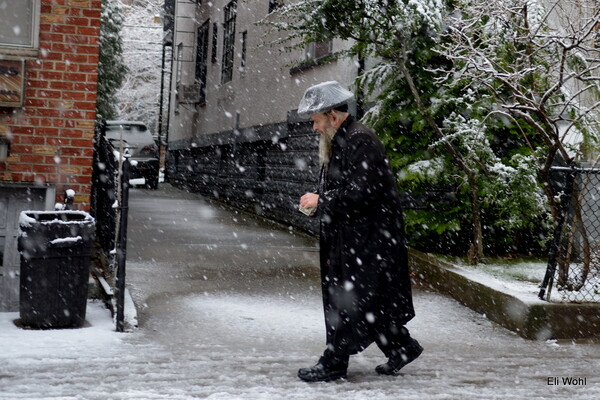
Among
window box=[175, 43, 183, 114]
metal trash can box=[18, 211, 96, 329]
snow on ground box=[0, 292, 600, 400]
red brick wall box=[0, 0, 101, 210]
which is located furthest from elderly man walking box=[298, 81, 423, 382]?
window box=[175, 43, 183, 114]

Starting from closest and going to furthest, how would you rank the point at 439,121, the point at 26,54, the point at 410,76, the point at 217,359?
the point at 217,359 → the point at 26,54 → the point at 410,76 → the point at 439,121

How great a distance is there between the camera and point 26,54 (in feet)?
22.6

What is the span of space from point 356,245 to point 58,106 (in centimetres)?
349

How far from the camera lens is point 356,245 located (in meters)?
4.89

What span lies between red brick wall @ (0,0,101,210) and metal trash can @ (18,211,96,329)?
0.89m

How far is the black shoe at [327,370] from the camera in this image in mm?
4980

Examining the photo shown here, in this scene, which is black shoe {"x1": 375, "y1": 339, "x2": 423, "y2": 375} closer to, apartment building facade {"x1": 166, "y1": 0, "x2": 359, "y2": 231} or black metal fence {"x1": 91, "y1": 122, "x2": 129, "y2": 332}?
black metal fence {"x1": 91, "y1": 122, "x2": 129, "y2": 332}

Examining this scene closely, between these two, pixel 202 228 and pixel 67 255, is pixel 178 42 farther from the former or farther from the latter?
pixel 67 255

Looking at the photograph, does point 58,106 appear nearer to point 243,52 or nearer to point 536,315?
point 536,315

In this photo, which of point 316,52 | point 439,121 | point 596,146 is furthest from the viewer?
point 316,52

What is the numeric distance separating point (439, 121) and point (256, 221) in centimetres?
591

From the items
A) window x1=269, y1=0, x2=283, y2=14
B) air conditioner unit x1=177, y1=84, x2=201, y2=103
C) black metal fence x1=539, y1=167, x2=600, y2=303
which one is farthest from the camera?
air conditioner unit x1=177, y1=84, x2=201, y2=103

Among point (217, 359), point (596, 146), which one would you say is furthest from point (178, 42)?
point (217, 359)

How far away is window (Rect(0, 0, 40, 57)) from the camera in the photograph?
6.93m
